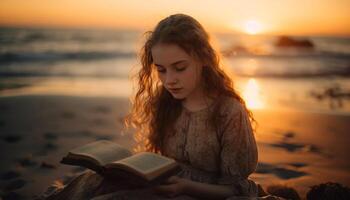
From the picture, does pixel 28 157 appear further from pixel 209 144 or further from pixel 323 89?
pixel 323 89

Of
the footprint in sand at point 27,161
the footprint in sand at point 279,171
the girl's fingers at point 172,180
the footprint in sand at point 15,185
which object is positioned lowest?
the footprint in sand at point 15,185

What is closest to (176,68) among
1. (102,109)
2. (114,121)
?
(114,121)

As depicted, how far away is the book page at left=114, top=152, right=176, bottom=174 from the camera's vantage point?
5.84 feet

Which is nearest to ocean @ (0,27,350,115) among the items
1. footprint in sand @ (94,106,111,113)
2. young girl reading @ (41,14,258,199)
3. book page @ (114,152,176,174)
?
footprint in sand @ (94,106,111,113)

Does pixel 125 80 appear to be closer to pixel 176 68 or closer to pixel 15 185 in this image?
pixel 15 185

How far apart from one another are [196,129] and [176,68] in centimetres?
41

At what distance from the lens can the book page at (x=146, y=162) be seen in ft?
5.84

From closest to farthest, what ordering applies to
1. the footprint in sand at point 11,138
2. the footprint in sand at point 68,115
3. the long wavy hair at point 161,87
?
the long wavy hair at point 161,87 → the footprint in sand at point 11,138 → the footprint in sand at point 68,115

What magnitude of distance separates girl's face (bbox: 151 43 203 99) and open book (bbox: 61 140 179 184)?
50 centimetres

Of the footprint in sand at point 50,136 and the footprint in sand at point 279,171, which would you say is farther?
the footprint in sand at point 50,136

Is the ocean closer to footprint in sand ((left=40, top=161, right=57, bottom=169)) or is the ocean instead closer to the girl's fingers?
footprint in sand ((left=40, top=161, right=57, bottom=169))

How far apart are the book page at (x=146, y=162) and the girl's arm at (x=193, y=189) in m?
0.17

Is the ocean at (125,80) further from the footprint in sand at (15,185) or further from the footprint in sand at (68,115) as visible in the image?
the footprint in sand at (15,185)

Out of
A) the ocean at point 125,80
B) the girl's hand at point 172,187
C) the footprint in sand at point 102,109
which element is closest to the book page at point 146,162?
the girl's hand at point 172,187
